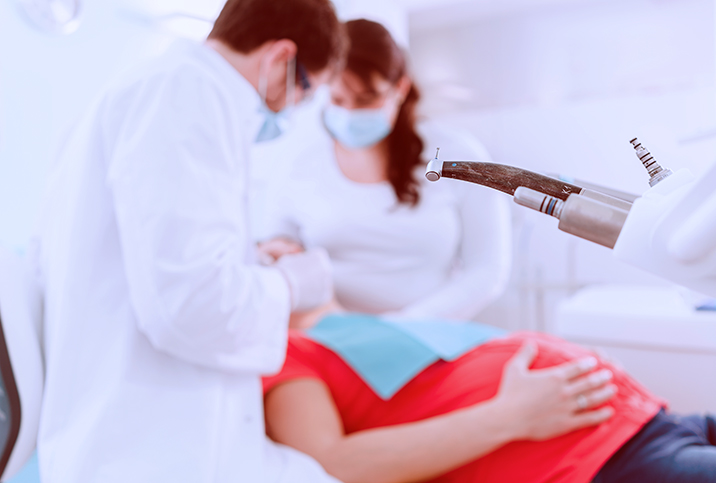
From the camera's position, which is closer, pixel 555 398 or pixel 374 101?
pixel 555 398

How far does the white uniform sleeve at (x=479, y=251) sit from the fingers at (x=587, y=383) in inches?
26.4

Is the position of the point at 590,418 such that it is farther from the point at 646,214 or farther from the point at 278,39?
the point at 278,39

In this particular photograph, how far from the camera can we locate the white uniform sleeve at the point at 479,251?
60.1 inches

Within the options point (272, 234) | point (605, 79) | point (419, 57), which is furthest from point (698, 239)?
point (419, 57)

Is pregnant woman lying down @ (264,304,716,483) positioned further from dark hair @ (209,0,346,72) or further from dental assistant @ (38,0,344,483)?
dark hair @ (209,0,346,72)

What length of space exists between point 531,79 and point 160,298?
2.57 metres

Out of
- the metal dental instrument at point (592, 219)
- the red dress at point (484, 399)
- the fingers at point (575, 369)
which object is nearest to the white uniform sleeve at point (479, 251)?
the red dress at point (484, 399)

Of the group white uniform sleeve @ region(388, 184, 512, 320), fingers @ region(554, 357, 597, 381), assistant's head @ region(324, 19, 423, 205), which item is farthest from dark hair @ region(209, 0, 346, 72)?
white uniform sleeve @ region(388, 184, 512, 320)

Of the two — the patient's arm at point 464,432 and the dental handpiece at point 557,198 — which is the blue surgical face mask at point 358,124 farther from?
the dental handpiece at point 557,198

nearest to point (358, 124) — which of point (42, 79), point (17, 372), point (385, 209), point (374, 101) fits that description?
point (374, 101)

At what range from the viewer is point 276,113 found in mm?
972

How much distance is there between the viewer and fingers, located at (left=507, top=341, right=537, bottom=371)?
861mm

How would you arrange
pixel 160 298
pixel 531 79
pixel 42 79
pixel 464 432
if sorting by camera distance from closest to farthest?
pixel 160 298 → pixel 464 432 → pixel 42 79 → pixel 531 79

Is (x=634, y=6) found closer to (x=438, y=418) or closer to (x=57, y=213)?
(x=438, y=418)
